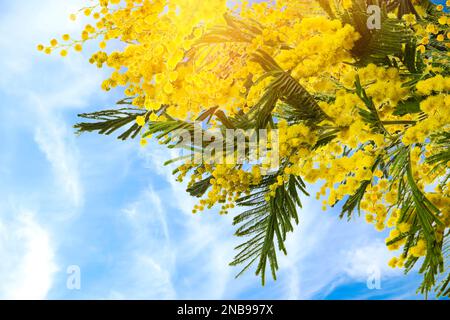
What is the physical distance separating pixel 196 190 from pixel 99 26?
1.66m

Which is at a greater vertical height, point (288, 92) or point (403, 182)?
point (288, 92)

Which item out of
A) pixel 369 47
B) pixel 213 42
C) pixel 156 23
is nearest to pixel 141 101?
pixel 156 23

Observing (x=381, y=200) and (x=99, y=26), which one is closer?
(x=99, y=26)

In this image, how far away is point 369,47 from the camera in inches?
104

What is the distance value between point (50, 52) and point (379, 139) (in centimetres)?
186

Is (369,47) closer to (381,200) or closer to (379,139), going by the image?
(379,139)

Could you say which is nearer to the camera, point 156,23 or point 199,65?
point 156,23

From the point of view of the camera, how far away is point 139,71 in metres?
2.39

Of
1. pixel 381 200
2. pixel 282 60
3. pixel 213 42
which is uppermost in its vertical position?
pixel 213 42

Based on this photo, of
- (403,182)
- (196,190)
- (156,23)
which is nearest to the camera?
(156,23)

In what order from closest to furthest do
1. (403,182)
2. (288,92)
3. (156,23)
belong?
(156,23)
(288,92)
(403,182)

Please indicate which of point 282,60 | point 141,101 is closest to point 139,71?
point 141,101

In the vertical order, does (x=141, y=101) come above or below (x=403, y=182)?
above

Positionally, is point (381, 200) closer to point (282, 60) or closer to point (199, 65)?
point (282, 60)
